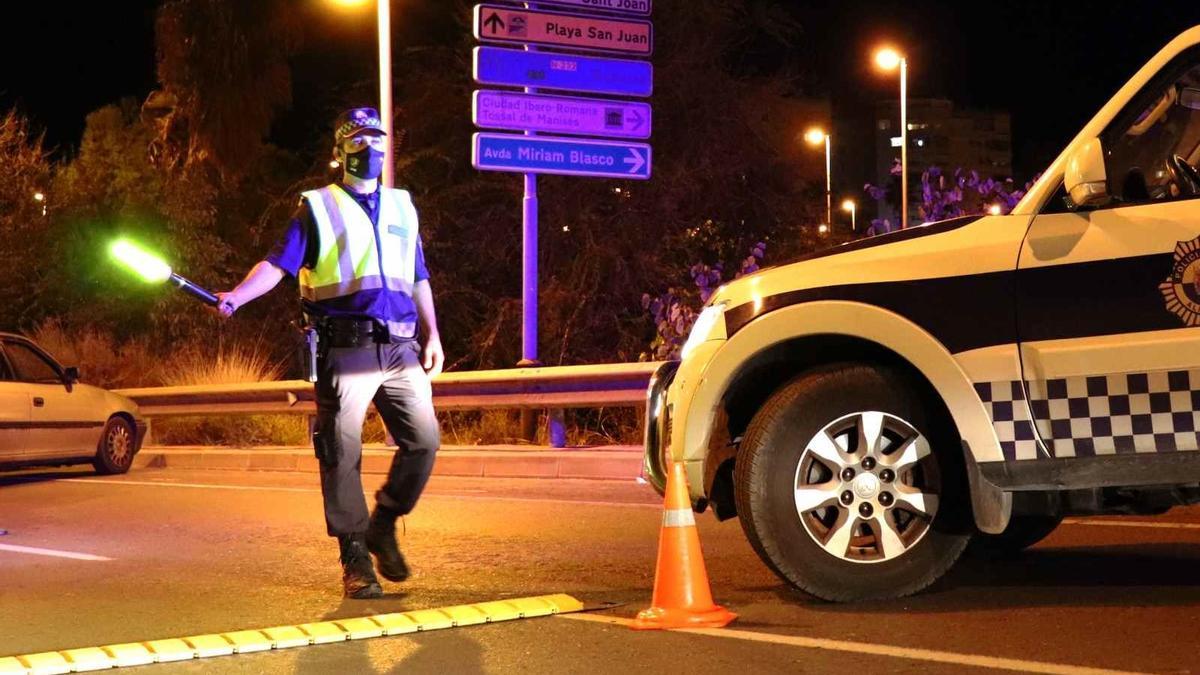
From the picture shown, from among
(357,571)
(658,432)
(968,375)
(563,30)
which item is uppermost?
(563,30)

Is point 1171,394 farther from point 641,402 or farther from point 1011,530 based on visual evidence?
point 641,402

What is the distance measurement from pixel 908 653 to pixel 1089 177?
179 centimetres

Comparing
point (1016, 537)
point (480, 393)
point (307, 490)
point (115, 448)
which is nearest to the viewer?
point (1016, 537)

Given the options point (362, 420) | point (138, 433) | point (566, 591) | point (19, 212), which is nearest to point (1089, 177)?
point (566, 591)

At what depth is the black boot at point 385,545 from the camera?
6.49 metres

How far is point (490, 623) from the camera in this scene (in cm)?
576

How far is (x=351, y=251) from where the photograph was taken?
6.39 meters

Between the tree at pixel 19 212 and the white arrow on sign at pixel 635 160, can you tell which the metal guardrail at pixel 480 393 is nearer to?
the white arrow on sign at pixel 635 160

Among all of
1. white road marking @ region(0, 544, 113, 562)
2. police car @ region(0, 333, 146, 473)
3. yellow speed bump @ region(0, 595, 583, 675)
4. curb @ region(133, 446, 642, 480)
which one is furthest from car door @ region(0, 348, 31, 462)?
yellow speed bump @ region(0, 595, 583, 675)

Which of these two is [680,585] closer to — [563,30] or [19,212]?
[563,30]

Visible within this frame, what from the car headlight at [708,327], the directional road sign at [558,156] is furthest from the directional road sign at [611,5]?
the car headlight at [708,327]

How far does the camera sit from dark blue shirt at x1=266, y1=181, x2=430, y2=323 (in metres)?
6.38

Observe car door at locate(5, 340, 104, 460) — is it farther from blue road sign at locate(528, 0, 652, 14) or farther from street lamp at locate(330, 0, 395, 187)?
blue road sign at locate(528, 0, 652, 14)

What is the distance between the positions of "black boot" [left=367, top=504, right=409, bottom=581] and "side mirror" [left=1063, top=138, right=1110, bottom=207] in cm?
306
